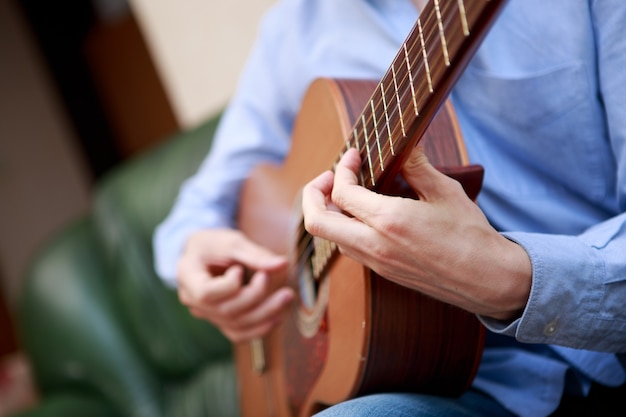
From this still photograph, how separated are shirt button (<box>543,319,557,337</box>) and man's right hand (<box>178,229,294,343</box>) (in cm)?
38

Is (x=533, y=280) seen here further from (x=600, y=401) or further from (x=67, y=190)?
(x=67, y=190)

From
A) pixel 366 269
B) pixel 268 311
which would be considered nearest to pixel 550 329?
pixel 366 269

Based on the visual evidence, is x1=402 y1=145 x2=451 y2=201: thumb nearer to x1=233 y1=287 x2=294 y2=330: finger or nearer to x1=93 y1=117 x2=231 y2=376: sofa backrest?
x1=233 y1=287 x2=294 y2=330: finger

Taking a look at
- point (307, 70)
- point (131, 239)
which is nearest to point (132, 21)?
point (131, 239)

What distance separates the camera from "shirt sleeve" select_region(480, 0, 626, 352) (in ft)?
2.00

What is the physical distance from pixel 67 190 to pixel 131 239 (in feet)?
5.67

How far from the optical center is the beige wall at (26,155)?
9.84 feet

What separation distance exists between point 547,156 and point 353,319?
0.27 metres

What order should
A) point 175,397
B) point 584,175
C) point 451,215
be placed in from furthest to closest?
point 175,397 → point 584,175 → point 451,215

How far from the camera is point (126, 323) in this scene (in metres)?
1.54

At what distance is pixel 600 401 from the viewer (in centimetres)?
77

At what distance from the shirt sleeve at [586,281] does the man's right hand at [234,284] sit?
0.37 metres

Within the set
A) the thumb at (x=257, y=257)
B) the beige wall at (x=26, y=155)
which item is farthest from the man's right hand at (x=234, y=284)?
the beige wall at (x=26, y=155)

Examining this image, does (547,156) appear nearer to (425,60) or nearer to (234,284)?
(425,60)
